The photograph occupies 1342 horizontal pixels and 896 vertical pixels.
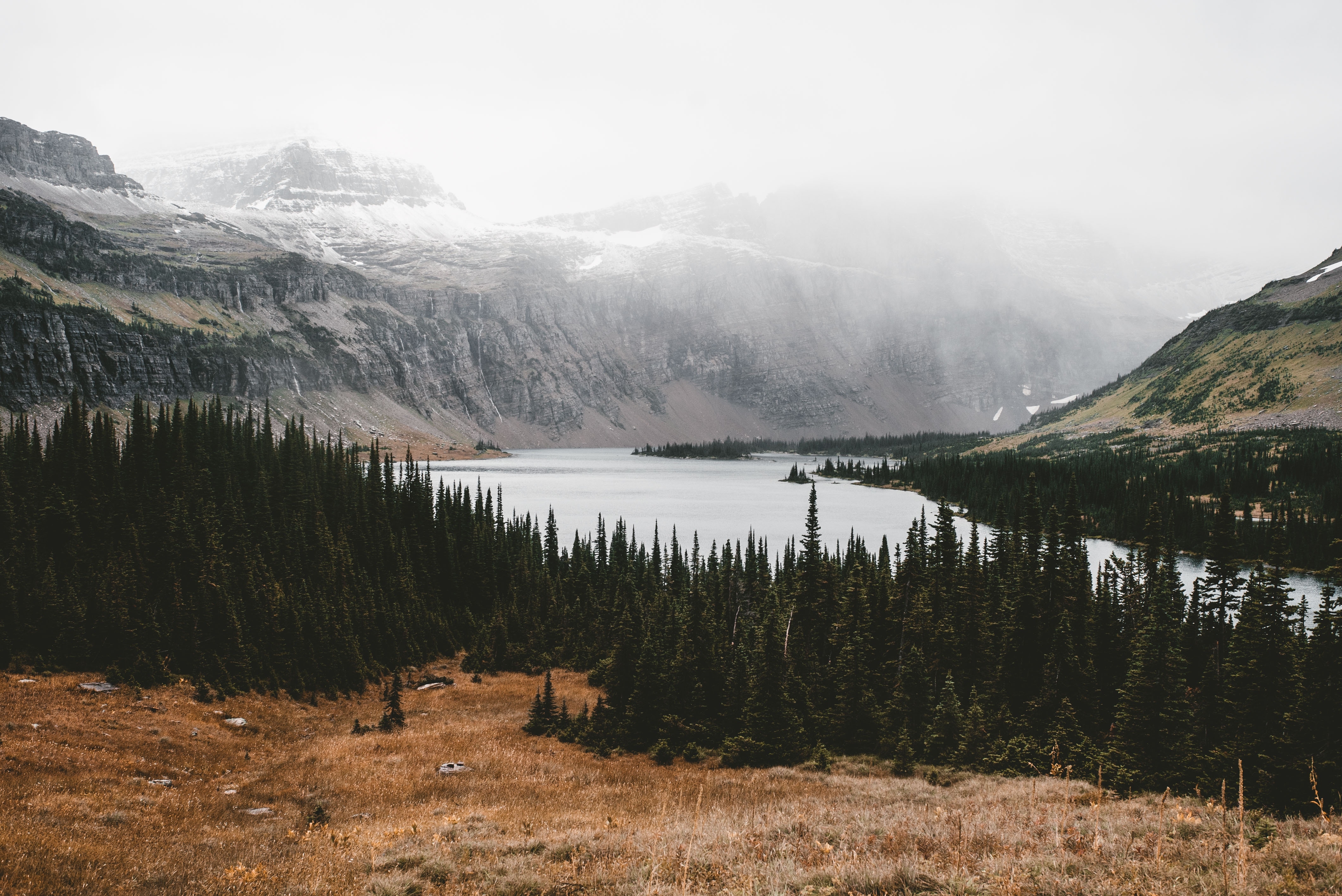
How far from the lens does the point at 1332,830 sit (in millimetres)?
13750

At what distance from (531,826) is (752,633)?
34164 millimetres

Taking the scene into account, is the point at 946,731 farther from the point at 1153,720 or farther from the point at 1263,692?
the point at 1263,692

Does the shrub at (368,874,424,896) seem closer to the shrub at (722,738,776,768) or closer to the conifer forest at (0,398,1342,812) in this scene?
the conifer forest at (0,398,1342,812)

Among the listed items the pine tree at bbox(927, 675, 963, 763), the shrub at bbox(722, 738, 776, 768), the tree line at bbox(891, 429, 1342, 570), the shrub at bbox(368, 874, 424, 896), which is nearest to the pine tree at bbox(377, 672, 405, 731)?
the shrub at bbox(722, 738, 776, 768)

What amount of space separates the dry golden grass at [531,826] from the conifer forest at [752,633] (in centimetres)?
301

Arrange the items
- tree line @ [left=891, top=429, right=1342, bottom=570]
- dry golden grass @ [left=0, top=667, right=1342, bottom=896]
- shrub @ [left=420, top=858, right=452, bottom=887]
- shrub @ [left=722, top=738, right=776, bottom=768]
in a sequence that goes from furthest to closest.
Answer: tree line @ [left=891, top=429, right=1342, bottom=570] < shrub @ [left=722, top=738, right=776, bottom=768] < shrub @ [left=420, top=858, right=452, bottom=887] < dry golden grass @ [left=0, top=667, right=1342, bottom=896]

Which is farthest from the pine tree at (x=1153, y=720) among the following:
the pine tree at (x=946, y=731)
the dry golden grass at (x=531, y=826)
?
the pine tree at (x=946, y=731)

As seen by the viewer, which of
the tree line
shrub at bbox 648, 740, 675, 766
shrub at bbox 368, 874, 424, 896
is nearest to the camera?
shrub at bbox 368, 874, 424, 896

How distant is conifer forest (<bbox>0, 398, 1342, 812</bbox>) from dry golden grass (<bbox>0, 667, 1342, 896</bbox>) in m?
3.01

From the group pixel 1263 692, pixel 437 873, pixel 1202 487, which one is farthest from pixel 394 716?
pixel 1202 487

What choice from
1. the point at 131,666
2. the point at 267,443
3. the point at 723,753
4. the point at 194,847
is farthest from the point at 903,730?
the point at 267,443

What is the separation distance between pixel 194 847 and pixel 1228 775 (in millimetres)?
31354

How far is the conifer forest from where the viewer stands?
30.2 m

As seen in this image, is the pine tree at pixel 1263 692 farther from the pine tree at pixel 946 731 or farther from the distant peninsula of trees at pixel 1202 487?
the distant peninsula of trees at pixel 1202 487
